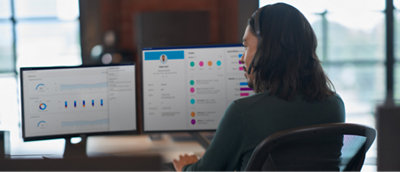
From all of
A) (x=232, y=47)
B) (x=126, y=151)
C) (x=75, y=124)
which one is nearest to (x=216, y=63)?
(x=232, y=47)

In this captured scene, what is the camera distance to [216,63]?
1.78m

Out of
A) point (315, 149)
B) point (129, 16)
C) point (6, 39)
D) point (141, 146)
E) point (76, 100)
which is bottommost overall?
point (141, 146)

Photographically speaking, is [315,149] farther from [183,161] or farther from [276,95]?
[183,161]

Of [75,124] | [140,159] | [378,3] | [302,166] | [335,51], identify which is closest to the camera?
[140,159]

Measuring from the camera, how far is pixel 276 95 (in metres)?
1.16

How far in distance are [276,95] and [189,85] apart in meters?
0.68

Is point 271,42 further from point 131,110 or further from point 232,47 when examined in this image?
point 131,110

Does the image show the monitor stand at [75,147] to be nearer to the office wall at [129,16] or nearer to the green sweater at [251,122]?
the green sweater at [251,122]

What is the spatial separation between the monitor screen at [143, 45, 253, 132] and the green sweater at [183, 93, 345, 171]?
62cm

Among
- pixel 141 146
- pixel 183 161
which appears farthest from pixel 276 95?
pixel 141 146

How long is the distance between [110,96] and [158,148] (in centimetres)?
30

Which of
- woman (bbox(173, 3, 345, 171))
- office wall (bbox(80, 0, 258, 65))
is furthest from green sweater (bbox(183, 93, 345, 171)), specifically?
office wall (bbox(80, 0, 258, 65))

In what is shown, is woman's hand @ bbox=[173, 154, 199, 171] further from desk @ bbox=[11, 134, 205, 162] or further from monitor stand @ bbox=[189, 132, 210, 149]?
monitor stand @ bbox=[189, 132, 210, 149]

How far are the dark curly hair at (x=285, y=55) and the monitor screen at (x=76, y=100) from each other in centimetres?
71
